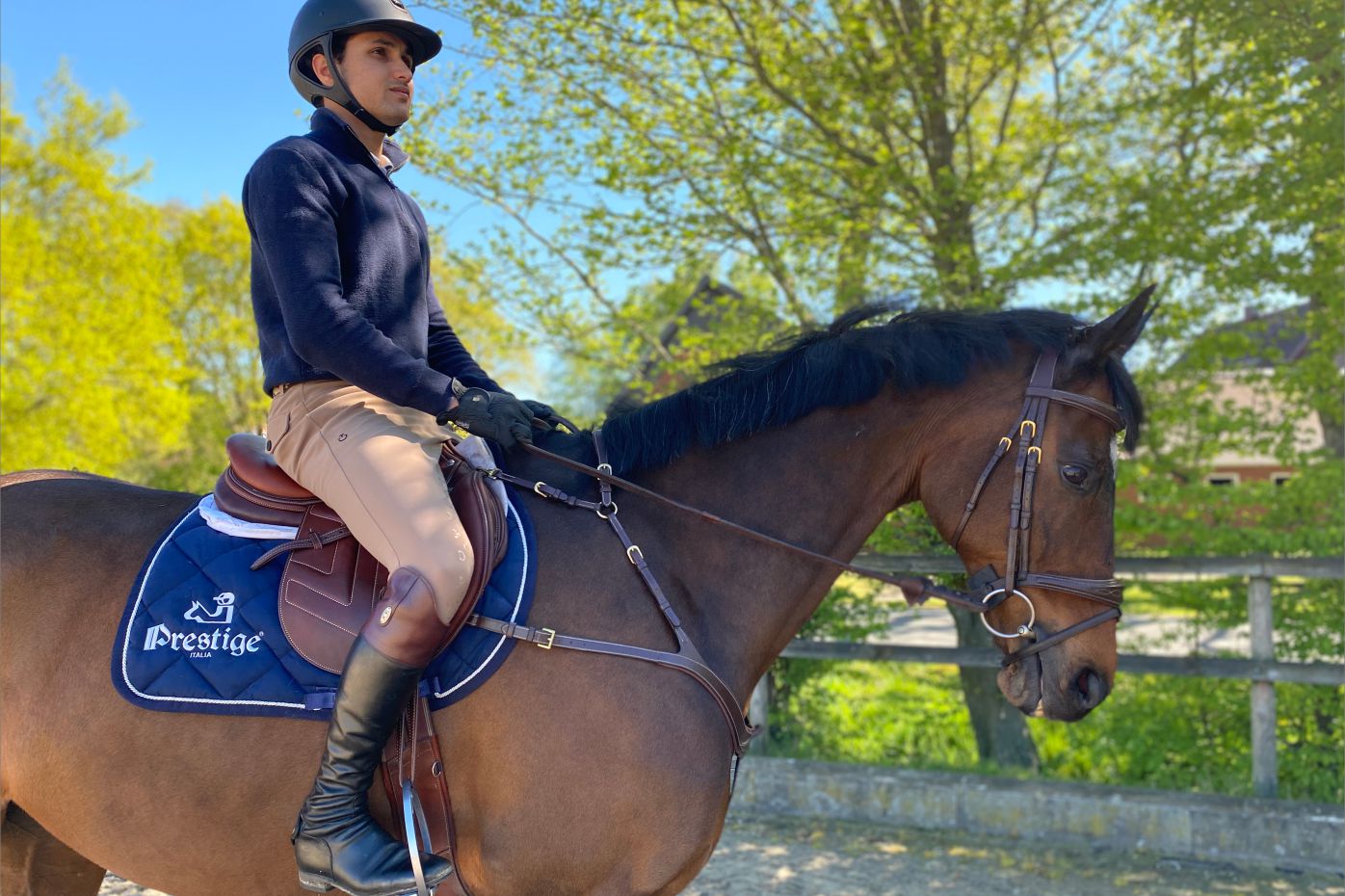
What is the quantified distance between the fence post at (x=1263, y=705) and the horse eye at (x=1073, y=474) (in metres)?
4.14

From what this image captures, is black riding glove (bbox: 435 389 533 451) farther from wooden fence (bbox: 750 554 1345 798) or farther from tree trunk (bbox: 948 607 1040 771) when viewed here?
tree trunk (bbox: 948 607 1040 771)

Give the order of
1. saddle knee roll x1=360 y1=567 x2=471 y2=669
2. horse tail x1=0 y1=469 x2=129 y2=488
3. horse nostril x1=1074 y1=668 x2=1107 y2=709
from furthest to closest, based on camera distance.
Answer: horse tail x1=0 y1=469 x2=129 y2=488 < horse nostril x1=1074 y1=668 x2=1107 y2=709 < saddle knee roll x1=360 y1=567 x2=471 y2=669

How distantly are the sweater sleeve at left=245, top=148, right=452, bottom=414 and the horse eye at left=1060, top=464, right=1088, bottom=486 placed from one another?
1.60 metres

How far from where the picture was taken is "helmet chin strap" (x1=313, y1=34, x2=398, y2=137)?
8.47ft

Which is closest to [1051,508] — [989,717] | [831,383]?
[831,383]

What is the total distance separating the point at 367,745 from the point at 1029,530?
172 cm

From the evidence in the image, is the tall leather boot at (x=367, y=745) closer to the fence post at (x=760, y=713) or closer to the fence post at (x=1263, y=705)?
the fence post at (x=760, y=713)

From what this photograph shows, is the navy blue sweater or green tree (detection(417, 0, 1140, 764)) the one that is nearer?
the navy blue sweater

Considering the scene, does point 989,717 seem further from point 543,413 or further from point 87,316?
point 87,316

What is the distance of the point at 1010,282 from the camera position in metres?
6.77

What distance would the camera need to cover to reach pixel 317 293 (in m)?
2.27

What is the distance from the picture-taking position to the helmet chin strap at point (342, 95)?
8.47 ft

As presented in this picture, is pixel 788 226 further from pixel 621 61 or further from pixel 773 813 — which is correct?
pixel 773 813

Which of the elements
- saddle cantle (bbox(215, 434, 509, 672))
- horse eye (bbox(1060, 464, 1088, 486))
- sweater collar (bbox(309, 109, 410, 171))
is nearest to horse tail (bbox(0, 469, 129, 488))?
saddle cantle (bbox(215, 434, 509, 672))
